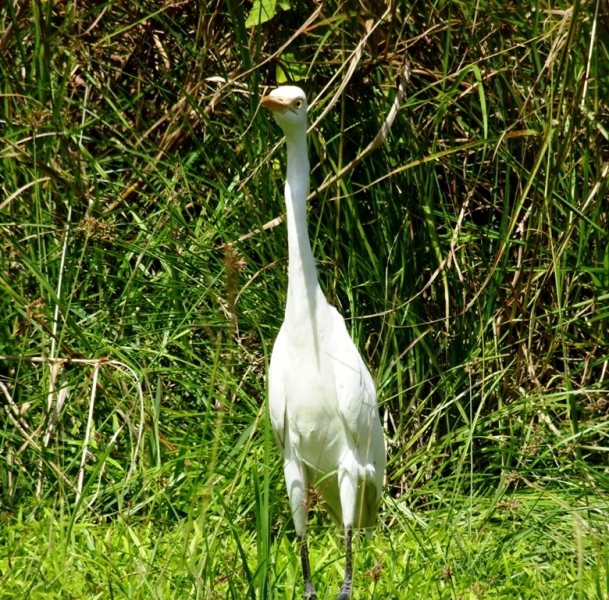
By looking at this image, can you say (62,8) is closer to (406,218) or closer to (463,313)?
(406,218)

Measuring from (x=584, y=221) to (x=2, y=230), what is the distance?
7.07ft

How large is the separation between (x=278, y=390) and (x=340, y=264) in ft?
2.82

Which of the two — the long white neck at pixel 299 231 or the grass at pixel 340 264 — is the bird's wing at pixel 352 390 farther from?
the grass at pixel 340 264

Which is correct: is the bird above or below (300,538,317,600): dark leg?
above

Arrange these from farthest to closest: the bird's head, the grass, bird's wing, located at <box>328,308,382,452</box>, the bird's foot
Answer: the grass < bird's wing, located at <box>328,308,382,452</box> < the bird's foot < the bird's head

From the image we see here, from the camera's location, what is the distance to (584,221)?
340 centimetres

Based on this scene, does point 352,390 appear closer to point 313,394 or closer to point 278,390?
point 313,394

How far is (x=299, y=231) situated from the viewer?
269 centimetres

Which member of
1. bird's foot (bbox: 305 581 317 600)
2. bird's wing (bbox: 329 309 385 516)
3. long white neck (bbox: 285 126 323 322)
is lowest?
bird's foot (bbox: 305 581 317 600)

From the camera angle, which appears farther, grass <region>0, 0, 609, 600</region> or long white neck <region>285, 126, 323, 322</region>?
grass <region>0, 0, 609, 600</region>

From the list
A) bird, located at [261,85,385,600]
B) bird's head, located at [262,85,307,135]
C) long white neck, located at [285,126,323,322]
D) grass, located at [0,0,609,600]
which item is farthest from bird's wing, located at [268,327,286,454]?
bird's head, located at [262,85,307,135]

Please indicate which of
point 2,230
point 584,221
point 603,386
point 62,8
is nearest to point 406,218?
point 584,221

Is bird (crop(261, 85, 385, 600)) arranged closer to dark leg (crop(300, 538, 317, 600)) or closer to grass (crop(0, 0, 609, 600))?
dark leg (crop(300, 538, 317, 600))

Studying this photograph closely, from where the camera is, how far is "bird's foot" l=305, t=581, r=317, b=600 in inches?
105
